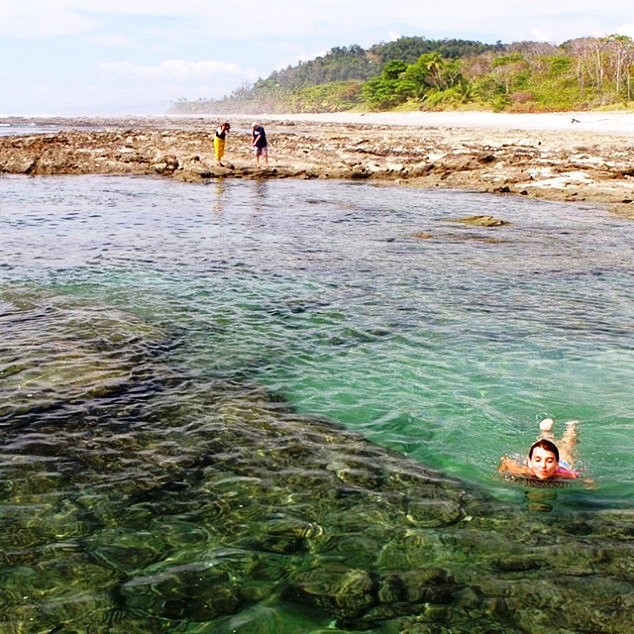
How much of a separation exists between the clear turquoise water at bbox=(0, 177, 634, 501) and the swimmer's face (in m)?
0.45

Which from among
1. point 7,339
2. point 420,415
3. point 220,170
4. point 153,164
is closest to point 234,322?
point 7,339

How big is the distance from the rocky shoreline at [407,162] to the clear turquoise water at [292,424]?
35.1ft

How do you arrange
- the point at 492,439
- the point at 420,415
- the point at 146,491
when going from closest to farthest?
the point at 146,491 → the point at 492,439 → the point at 420,415

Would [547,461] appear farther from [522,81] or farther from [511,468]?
[522,81]

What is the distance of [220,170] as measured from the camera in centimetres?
3145

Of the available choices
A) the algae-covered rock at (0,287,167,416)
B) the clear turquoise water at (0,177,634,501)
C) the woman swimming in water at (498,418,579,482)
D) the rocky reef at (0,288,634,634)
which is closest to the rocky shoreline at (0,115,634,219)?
the clear turquoise water at (0,177,634,501)

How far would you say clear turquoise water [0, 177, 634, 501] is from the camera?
755cm

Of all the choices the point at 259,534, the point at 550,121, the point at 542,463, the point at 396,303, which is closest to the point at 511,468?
the point at 542,463

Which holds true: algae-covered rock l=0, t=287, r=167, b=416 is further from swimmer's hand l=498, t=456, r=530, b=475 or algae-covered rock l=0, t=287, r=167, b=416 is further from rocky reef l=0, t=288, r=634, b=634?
swimmer's hand l=498, t=456, r=530, b=475

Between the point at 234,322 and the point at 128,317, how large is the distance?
168cm

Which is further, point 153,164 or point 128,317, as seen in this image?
point 153,164

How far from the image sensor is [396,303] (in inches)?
460

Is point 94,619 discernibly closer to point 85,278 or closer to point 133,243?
point 85,278

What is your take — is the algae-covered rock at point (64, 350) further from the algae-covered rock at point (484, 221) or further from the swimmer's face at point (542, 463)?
the algae-covered rock at point (484, 221)
